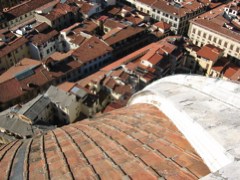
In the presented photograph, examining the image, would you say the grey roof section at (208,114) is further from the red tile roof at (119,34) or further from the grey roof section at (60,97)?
the red tile roof at (119,34)

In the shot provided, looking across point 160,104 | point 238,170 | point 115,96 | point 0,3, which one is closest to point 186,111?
point 160,104

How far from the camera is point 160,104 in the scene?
789cm

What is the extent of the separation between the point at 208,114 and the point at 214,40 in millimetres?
41654

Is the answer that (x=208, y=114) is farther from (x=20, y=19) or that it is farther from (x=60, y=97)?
(x=20, y=19)

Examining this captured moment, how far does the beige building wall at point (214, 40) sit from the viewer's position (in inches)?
1670

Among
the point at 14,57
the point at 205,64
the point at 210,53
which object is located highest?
the point at 210,53

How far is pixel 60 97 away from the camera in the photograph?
96.6 ft

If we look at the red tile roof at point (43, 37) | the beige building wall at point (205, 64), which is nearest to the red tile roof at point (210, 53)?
the beige building wall at point (205, 64)

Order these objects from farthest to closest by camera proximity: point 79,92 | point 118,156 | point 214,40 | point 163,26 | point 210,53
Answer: point 163,26 → point 214,40 → point 210,53 → point 79,92 → point 118,156

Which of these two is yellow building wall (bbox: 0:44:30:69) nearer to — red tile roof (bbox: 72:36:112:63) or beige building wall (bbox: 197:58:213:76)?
red tile roof (bbox: 72:36:112:63)

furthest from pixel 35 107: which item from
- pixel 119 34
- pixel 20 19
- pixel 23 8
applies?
pixel 23 8

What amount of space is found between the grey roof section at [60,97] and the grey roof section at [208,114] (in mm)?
20819

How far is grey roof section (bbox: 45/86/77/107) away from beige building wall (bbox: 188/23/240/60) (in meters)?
26.9

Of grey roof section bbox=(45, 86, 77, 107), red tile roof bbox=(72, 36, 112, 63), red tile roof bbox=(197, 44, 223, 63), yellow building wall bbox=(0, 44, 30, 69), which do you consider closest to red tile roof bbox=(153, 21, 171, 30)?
red tile roof bbox=(197, 44, 223, 63)
